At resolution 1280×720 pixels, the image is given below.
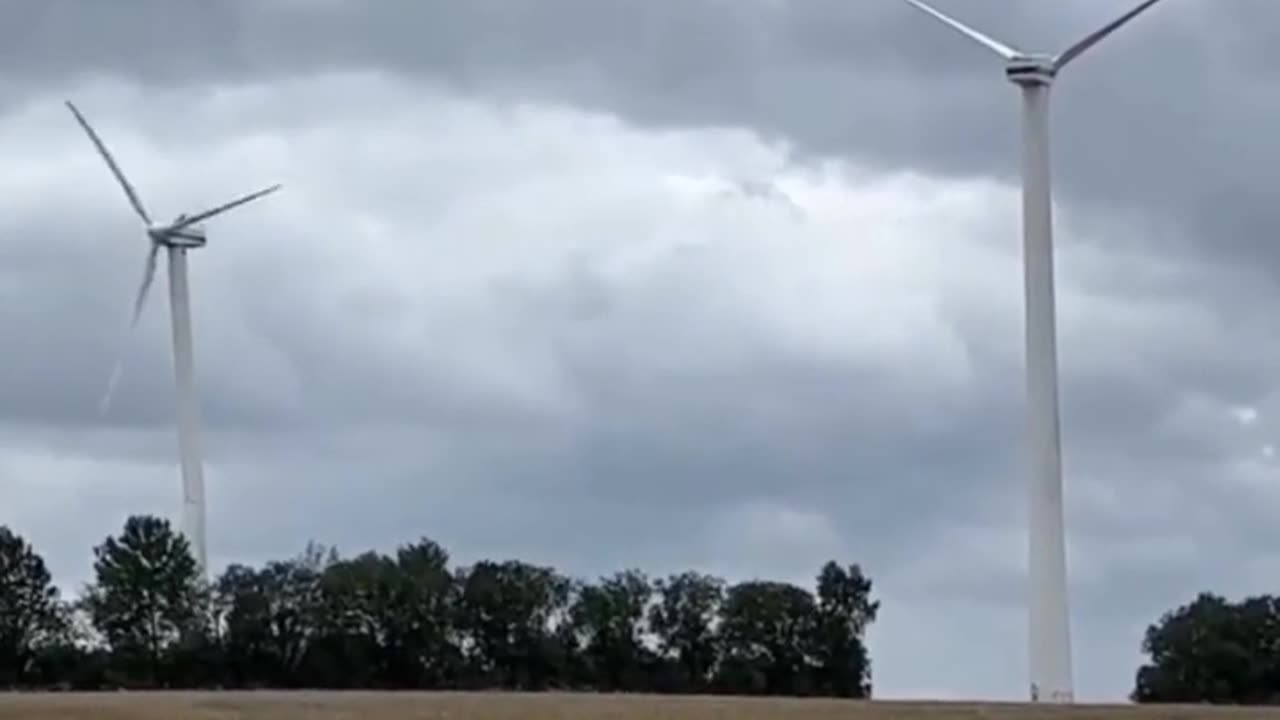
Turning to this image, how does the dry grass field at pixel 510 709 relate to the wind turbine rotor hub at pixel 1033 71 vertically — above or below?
below

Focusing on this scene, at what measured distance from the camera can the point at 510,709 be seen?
12106 centimetres

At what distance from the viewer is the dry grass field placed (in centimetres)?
11588

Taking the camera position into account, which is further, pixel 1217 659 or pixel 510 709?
pixel 1217 659

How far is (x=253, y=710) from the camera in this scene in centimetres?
12100

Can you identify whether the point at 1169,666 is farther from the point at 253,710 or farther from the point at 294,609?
the point at 253,710

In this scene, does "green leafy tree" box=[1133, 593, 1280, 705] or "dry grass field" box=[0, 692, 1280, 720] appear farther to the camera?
"green leafy tree" box=[1133, 593, 1280, 705]

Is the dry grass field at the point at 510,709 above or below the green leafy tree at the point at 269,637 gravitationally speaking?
below

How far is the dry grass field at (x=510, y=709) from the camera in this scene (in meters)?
116

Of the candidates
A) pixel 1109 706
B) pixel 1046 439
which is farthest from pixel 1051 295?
pixel 1109 706

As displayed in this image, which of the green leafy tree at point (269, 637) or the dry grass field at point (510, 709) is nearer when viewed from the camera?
the dry grass field at point (510, 709)

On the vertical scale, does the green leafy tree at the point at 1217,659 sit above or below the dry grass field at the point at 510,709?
above

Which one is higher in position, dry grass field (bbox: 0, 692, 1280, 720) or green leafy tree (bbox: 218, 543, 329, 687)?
green leafy tree (bbox: 218, 543, 329, 687)

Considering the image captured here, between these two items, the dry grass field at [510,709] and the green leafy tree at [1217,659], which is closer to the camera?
the dry grass field at [510,709]

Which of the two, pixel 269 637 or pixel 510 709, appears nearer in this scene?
pixel 510 709
